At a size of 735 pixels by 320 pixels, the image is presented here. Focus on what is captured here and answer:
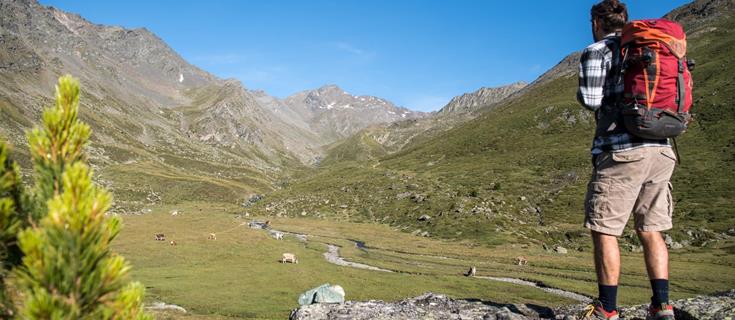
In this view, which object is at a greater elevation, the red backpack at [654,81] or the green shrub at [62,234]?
the red backpack at [654,81]

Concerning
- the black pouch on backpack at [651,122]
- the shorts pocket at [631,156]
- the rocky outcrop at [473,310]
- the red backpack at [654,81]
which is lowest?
the rocky outcrop at [473,310]

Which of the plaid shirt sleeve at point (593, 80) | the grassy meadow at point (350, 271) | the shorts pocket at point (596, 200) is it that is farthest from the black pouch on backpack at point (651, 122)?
the grassy meadow at point (350, 271)

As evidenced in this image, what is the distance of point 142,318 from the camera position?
10.9ft

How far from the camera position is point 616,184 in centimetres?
633

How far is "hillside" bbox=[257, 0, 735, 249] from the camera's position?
8000cm

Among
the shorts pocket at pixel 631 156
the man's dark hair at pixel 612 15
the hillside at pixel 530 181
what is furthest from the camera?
the hillside at pixel 530 181

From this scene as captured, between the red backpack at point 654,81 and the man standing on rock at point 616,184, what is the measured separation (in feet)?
0.67

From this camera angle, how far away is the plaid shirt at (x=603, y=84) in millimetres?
6457

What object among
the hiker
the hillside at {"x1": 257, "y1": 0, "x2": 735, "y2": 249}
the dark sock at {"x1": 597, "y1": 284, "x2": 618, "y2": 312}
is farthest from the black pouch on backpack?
the hillside at {"x1": 257, "y1": 0, "x2": 735, "y2": 249}

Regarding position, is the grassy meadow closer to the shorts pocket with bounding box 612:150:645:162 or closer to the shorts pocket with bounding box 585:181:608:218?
the shorts pocket with bounding box 585:181:608:218

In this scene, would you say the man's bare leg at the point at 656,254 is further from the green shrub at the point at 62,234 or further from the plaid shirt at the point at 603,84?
the green shrub at the point at 62,234

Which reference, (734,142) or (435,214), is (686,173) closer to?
(734,142)

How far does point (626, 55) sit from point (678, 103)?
40.6 inches

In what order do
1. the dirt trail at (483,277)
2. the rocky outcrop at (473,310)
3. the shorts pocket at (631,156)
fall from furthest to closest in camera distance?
1. the dirt trail at (483,277)
2. the rocky outcrop at (473,310)
3. the shorts pocket at (631,156)
